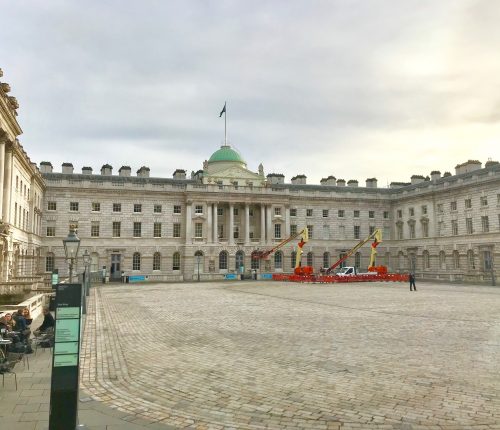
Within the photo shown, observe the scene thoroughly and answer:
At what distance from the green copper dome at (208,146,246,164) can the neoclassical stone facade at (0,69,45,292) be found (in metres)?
28.0

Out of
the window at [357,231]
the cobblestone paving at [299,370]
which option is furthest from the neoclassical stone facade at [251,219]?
the cobblestone paving at [299,370]

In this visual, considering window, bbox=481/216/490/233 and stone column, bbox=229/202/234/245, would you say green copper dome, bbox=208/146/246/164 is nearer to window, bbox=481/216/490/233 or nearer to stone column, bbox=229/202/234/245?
stone column, bbox=229/202/234/245

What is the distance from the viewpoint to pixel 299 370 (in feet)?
36.3

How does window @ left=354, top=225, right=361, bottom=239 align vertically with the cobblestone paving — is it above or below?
above

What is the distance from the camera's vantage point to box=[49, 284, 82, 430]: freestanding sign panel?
7206 millimetres

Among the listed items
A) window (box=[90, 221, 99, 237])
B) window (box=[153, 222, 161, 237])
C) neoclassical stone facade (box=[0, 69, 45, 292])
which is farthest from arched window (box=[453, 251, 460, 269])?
neoclassical stone facade (box=[0, 69, 45, 292])

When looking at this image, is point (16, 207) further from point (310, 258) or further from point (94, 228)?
point (310, 258)

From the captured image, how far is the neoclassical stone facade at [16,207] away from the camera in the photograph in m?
31.1

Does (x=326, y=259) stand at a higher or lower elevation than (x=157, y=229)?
lower

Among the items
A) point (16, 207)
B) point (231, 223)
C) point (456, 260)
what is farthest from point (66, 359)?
point (456, 260)

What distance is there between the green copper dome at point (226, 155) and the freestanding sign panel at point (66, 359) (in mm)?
67229

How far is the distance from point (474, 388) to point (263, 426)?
498 cm

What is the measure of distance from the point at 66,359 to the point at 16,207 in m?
38.8

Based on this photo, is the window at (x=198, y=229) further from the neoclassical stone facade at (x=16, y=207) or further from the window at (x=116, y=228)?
the neoclassical stone facade at (x=16, y=207)
